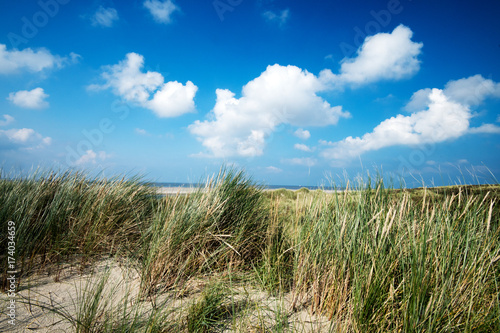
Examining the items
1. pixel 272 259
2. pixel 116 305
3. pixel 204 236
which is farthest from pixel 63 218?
pixel 272 259

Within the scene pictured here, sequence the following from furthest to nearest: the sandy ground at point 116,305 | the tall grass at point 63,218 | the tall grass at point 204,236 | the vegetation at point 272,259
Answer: the tall grass at point 63,218 → the tall grass at point 204,236 → the sandy ground at point 116,305 → the vegetation at point 272,259

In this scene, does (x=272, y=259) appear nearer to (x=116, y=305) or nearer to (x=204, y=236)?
(x=204, y=236)

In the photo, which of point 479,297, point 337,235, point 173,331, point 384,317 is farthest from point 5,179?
point 479,297

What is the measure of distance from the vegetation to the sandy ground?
2cm

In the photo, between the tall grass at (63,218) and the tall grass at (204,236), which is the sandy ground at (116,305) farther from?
the tall grass at (63,218)

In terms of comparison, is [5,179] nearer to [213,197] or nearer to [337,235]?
[213,197]

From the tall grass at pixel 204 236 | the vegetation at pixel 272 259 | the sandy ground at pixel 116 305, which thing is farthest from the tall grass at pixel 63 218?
the tall grass at pixel 204 236

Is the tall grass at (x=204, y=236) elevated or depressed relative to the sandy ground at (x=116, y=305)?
elevated

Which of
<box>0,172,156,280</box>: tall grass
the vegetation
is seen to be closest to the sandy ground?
the vegetation

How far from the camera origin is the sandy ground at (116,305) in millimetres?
1901

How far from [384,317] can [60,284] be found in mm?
3297

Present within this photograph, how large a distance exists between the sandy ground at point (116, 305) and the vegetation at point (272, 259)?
0.02 m

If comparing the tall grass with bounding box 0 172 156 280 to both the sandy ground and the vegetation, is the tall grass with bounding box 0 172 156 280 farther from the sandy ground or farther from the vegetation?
the sandy ground

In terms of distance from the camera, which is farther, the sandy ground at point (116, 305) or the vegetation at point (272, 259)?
the sandy ground at point (116, 305)
